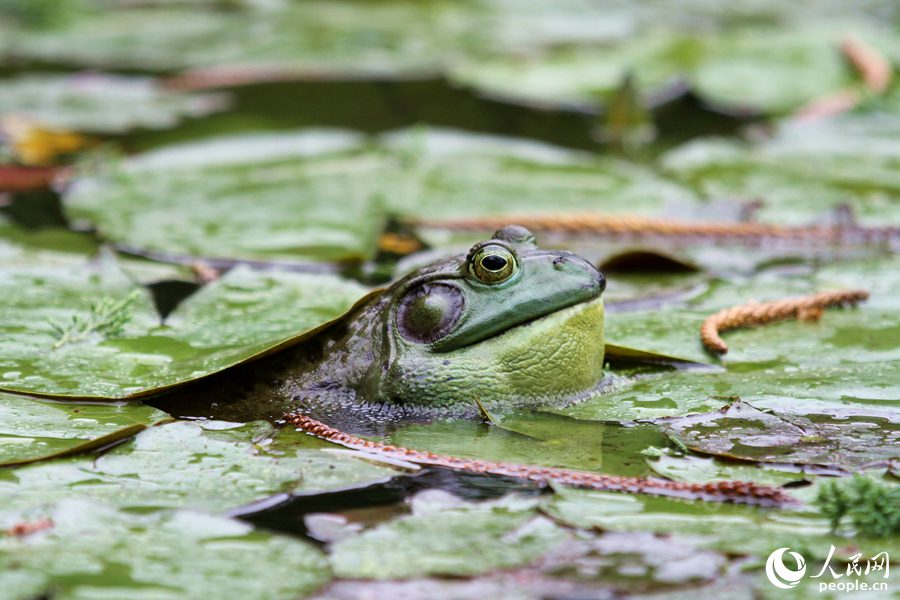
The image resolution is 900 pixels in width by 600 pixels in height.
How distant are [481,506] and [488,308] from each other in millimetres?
925

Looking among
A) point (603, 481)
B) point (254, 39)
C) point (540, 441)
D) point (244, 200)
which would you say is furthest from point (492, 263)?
point (254, 39)

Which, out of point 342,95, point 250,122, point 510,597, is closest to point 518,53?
point 342,95

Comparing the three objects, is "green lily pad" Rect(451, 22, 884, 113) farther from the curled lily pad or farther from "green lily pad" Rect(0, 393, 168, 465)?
"green lily pad" Rect(0, 393, 168, 465)

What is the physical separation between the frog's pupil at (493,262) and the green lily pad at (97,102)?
5042mm

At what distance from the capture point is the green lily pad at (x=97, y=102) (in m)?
8.28

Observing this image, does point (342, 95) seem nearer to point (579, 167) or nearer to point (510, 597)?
point (579, 167)

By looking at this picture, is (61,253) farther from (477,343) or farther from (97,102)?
(97,102)

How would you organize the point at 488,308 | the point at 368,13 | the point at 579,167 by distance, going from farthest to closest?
the point at 368,13 < the point at 579,167 < the point at 488,308

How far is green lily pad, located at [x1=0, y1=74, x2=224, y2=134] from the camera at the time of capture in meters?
→ 8.28

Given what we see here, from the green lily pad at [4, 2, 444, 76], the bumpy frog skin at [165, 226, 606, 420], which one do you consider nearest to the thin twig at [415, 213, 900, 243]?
the bumpy frog skin at [165, 226, 606, 420]

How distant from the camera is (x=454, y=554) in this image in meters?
2.87

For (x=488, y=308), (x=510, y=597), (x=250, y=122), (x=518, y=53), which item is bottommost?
(x=510, y=597)

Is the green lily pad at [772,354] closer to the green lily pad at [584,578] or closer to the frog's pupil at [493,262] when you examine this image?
the frog's pupil at [493,262]

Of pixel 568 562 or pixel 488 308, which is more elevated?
pixel 488 308
